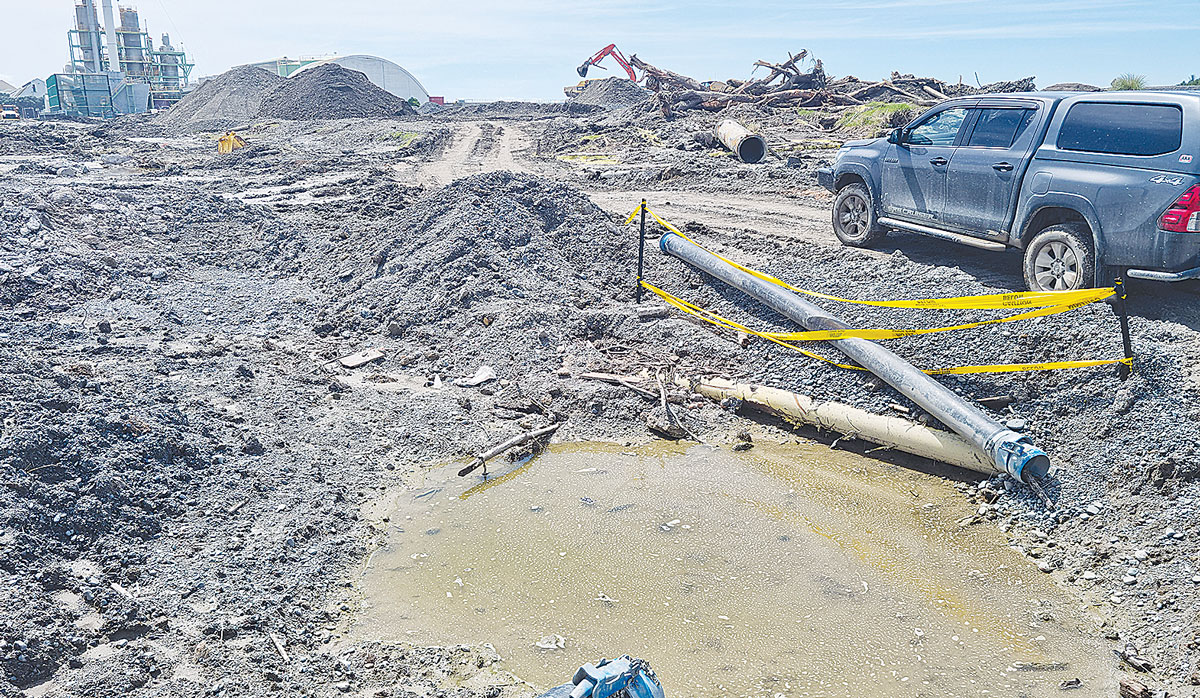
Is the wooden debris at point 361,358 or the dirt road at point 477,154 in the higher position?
the dirt road at point 477,154

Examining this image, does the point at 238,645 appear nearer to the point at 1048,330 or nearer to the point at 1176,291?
the point at 1048,330

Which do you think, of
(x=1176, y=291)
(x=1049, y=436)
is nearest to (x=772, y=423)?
(x=1049, y=436)

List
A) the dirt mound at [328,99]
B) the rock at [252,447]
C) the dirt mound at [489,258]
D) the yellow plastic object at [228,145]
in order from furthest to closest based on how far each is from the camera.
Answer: the dirt mound at [328,99] → the yellow plastic object at [228,145] → the dirt mound at [489,258] → the rock at [252,447]

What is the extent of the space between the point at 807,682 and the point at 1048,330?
454cm

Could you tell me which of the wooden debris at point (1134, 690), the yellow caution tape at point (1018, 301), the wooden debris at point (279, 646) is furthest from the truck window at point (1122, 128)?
the wooden debris at point (279, 646)

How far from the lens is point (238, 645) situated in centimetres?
478

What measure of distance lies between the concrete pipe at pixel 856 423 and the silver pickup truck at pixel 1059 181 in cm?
245

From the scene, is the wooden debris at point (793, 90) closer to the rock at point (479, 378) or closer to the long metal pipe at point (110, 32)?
the rock at point (479, 378)

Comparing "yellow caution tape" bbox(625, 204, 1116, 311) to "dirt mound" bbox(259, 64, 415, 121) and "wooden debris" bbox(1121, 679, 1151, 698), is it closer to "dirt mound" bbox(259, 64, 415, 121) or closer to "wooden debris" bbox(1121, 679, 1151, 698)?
"wooden debris" bbox(1121, 679, 1151, 698)

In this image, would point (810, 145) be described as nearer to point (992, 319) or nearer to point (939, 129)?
point (939, 129)

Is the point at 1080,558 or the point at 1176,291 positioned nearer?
the point at 1080,558

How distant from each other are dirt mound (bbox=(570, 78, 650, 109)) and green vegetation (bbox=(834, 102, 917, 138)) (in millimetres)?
24486

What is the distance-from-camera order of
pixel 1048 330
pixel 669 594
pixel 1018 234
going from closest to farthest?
pixel 669 594 < pixel 1048 330 < pixel 1018 234

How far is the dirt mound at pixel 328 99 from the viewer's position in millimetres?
45969
